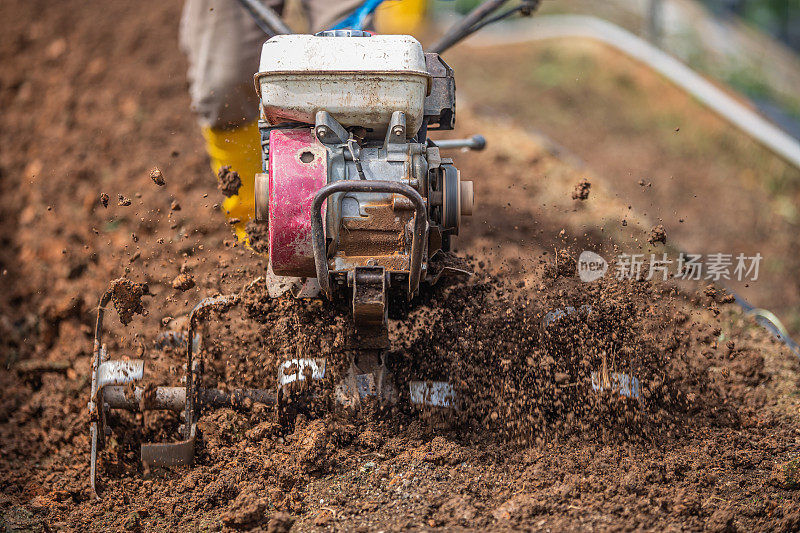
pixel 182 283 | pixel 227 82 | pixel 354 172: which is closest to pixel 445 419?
pixel 354 172

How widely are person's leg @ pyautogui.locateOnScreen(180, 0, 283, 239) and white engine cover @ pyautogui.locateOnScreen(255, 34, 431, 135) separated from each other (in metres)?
1.28

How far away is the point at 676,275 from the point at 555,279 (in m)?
1.43

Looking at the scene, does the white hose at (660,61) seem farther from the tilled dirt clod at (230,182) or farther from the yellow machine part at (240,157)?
the tilled dirt clod at (230,182)

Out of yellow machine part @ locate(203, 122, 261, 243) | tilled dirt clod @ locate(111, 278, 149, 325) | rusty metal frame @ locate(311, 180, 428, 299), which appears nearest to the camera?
rusty metal frame @ locate(311, 180, 428, 299)

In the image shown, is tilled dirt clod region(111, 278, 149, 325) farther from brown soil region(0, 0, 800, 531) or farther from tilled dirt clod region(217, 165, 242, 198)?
tilled dirt clod region(217, 165, 242, 198)

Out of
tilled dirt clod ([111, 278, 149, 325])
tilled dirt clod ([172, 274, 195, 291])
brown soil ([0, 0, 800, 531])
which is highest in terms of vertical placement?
tilled dirt clod ([172, 274, 195, 291])

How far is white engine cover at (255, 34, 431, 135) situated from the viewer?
261 cm

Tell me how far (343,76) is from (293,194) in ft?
1.44

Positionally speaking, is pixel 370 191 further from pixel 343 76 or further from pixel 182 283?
pixel 182 283

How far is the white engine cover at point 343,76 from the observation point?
2609 millimetres

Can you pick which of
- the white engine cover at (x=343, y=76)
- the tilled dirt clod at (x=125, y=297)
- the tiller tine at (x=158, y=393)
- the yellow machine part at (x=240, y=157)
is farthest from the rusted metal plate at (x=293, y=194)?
the yellow machine part at (x=240, y=157)

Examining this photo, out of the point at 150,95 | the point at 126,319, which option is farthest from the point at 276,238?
the point at 150,95

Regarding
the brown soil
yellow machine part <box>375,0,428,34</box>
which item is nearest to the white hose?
yellow machine part <box>375,0,428,34</box>

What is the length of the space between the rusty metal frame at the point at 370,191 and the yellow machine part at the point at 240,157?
130cm
